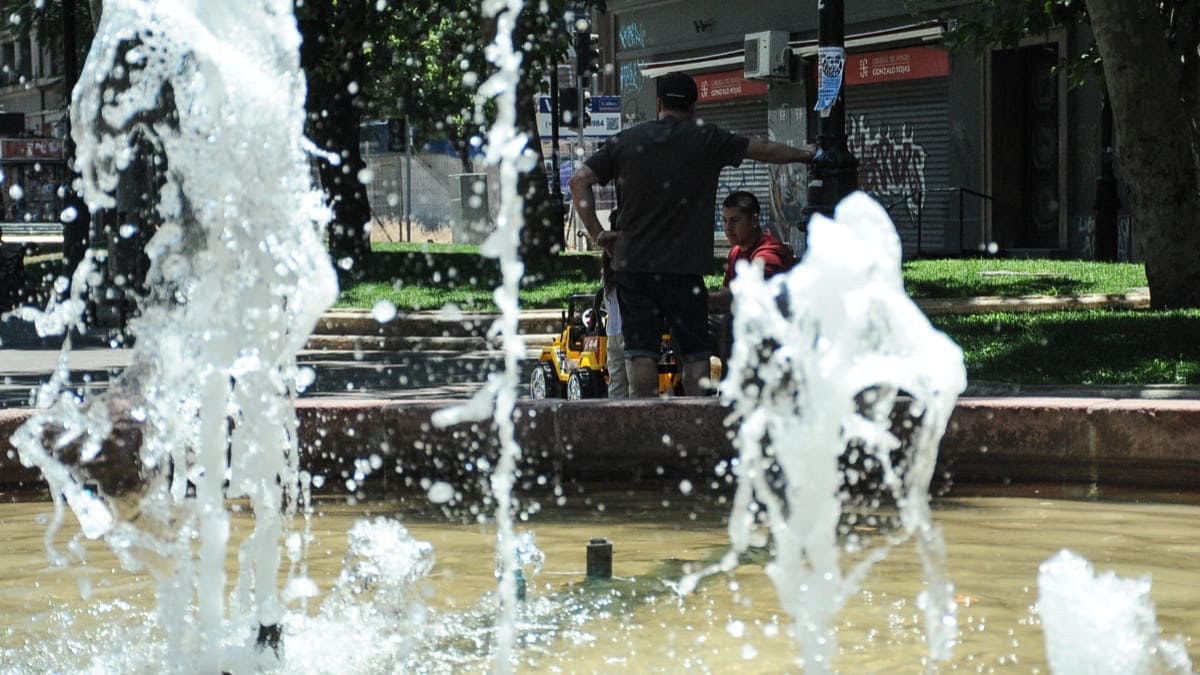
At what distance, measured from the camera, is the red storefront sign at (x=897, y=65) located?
80.9 ft

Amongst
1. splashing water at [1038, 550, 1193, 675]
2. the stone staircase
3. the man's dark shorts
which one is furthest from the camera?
the stone staircase

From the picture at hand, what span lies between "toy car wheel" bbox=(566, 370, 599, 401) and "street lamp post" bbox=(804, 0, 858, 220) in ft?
7.14

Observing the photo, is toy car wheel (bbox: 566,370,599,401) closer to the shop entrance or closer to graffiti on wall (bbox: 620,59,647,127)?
the shop entrance

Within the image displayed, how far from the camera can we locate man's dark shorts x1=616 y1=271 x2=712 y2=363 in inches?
287

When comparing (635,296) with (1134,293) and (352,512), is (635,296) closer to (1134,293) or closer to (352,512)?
(352,512)

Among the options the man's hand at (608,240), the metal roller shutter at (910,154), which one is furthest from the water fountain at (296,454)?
the metal roller shutter at (910,154)

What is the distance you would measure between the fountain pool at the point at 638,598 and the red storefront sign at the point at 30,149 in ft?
66.8

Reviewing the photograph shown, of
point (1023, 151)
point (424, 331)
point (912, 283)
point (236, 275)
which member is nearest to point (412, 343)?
point (424, 331)

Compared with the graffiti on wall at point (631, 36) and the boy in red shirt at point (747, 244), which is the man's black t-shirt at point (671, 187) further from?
the graffiti on wall at point (631, 36)

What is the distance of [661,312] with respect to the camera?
7.35 meters

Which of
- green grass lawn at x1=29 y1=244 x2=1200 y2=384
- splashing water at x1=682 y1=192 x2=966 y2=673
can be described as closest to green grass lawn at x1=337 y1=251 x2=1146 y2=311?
green grass lawn at x1=29 y1=244 x2=1200 y2=384

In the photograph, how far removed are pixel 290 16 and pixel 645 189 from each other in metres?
2.44

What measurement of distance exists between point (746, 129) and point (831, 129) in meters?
19.0

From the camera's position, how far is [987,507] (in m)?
6.44
